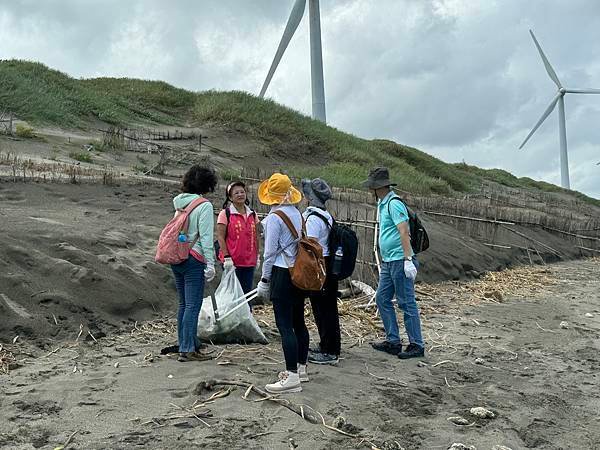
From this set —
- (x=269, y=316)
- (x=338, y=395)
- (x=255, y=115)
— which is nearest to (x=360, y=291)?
(x=269, y=316)

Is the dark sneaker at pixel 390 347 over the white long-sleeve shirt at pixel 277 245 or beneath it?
beneath

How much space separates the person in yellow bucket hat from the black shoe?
1.45 meters

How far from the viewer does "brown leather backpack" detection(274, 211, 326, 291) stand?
181 inches

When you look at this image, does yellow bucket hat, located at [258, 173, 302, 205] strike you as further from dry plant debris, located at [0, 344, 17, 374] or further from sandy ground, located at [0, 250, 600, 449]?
dry plant debris, located at [0, 344, 17, 374]

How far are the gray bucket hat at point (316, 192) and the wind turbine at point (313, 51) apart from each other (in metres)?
18.6

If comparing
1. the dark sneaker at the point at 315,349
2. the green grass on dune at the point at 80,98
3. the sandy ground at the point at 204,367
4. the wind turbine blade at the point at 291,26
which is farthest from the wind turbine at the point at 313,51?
the dark sneaker at the point at 315,349

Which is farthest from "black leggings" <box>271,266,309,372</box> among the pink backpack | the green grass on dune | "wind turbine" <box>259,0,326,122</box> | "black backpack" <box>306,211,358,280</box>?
"wind turbine" <box>259,0,326,122</box>

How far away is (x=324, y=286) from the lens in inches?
214

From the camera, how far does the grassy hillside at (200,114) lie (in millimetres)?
20312

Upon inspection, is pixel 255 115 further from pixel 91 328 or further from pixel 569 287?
pixel 91 328

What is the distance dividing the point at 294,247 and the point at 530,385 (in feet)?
7.99

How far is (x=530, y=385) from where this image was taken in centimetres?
557

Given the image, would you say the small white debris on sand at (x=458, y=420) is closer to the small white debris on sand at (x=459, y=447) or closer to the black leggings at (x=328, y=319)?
the small white debris on sand at (x=459, y=447)

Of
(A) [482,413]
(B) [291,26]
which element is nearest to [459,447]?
(A) [482,413]
